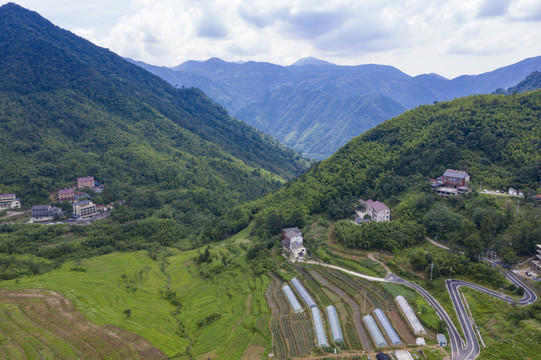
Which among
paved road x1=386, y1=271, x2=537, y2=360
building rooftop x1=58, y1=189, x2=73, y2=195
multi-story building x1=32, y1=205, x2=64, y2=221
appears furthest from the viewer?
building rooftop x1=58, y1=189, x2=73, y2=195

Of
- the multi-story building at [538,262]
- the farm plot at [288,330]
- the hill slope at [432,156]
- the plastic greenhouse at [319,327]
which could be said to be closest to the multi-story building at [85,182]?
the hill slope at [432,156]

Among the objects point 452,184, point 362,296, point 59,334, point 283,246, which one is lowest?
point 362,296

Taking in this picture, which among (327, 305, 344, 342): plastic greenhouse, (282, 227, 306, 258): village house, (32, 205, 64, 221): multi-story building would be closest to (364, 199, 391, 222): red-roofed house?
(282, 227, 306, 258): village house

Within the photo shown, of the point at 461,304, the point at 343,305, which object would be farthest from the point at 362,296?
the point at 461,304

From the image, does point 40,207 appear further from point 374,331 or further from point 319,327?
point 374,331

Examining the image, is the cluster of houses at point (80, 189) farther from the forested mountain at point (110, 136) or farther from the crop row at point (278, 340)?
the crop row at point (278, 340)

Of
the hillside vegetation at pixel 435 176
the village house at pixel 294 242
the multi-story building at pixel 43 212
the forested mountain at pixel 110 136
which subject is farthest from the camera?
→ the forested mountain at pixel 110 136

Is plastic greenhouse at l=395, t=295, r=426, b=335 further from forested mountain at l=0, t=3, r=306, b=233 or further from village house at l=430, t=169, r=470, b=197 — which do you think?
forested mountain at l=0, t=3, r=306, b=233
